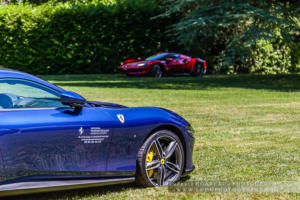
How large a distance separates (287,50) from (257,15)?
482 inches

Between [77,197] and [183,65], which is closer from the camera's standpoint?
[77,197]

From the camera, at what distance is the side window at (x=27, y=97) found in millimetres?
4977

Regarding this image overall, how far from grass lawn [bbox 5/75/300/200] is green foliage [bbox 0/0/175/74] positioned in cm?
1096

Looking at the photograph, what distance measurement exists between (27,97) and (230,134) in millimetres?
4878

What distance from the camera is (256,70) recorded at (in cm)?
3281

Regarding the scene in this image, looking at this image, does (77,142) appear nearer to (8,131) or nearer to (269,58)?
(8,131)

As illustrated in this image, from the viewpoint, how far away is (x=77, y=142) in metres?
5.16

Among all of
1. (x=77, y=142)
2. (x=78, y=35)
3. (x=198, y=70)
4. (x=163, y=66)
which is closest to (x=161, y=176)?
(x=77, y=142)

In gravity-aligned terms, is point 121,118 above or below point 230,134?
above

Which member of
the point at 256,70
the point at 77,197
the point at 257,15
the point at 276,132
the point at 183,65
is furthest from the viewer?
the point at 256,70

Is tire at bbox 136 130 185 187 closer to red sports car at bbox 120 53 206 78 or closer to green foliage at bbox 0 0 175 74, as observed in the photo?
red sports car at bbox 120 53 206 78

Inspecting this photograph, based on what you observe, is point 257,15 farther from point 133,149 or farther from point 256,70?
point 133,149

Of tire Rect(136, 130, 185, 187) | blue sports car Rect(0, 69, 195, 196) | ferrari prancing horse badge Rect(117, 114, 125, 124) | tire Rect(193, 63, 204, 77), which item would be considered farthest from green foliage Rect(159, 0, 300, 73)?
ferrari prancing horse badge Rect(117, 114, 125, 124)

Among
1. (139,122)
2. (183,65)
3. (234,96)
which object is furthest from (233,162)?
(183,65)
